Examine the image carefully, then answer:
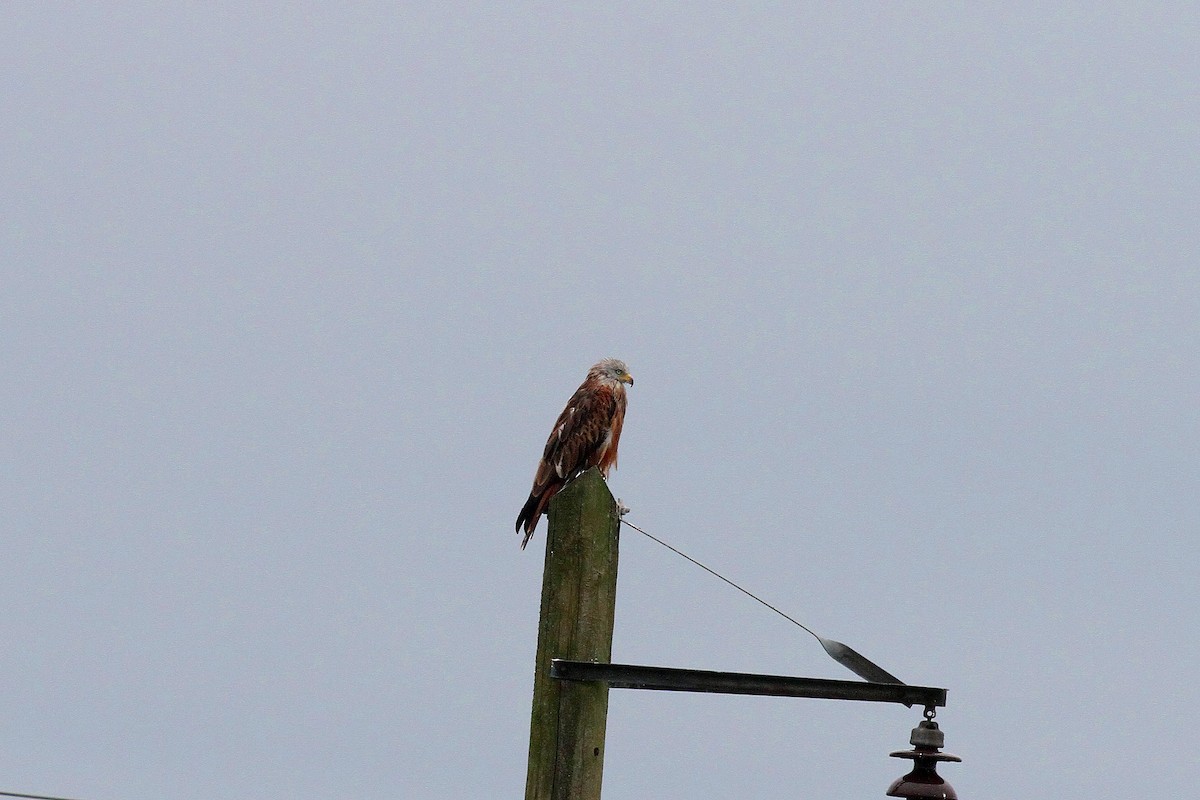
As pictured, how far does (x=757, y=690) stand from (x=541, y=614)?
68 cm

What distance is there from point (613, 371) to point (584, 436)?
1.35m

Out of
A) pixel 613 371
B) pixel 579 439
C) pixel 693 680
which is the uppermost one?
pixel 613 371

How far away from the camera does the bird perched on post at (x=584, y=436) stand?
24.8ft

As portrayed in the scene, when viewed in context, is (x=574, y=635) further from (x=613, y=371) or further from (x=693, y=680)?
(x=613, y=371)

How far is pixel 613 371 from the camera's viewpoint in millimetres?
9594

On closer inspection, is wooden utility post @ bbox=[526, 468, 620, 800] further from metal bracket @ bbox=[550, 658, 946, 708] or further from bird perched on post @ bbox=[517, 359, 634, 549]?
bird perched on post @ bbox=[517, 359, 634, 549]

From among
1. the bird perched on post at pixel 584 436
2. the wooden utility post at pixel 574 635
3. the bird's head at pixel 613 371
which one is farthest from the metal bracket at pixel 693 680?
the bird's head at pixel 613 371

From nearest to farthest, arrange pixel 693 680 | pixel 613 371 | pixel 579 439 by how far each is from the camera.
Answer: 1. pixel 693 680
2. pixel 579 439
3. pixel 613 371

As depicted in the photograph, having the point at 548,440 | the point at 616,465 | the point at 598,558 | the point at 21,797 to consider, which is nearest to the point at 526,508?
the point at 548,440

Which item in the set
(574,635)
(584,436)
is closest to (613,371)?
(584,436)

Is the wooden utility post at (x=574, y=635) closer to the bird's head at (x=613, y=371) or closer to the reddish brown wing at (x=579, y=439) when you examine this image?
the reddish brown wing at (x=579, y=439)

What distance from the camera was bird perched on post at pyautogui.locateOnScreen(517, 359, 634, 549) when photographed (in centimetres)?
756

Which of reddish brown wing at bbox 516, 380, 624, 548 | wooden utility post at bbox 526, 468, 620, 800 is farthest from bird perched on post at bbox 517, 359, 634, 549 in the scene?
wooden utility post at bbox 526, 468, 620, 800

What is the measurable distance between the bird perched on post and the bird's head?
0.01 meters
